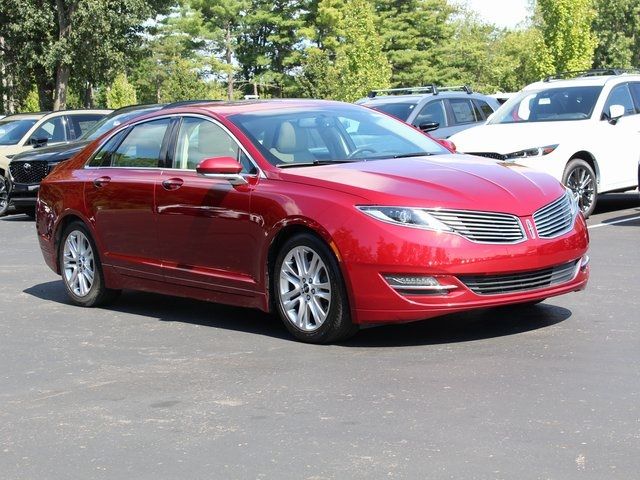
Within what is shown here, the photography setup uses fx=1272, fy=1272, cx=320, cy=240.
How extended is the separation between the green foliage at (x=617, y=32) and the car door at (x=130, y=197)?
277 feet

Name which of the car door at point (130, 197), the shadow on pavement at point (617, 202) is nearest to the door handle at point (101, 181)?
the car door at point (130, 197)

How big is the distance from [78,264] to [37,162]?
33.5ft

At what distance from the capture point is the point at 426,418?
588 cm

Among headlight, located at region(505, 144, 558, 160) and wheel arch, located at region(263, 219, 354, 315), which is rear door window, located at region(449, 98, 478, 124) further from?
wheel arch, located at region(263, 219, 354, 315)

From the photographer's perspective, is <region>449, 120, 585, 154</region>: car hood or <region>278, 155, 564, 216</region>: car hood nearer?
<region>278, 155, 564, 216</region>: car hood

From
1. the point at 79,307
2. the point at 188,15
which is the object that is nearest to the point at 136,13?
the point at 188,15

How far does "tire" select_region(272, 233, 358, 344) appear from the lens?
773cm

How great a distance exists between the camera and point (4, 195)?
70.7 ft

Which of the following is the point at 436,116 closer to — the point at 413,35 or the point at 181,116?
the point at 181,116

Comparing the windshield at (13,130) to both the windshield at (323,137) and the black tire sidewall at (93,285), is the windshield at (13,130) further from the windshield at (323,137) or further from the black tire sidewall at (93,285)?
the windshield at (323,137)

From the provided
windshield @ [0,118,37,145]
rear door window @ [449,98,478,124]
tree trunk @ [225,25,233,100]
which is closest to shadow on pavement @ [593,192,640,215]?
rear door window @ [449,98,478,124]

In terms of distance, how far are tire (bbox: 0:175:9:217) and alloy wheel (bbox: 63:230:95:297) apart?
11.5m

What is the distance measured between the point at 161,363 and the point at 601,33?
290 ft

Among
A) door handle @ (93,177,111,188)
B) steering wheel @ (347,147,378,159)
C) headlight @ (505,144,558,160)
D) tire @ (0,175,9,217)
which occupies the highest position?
steering wheel @ (347,147,378,159)
